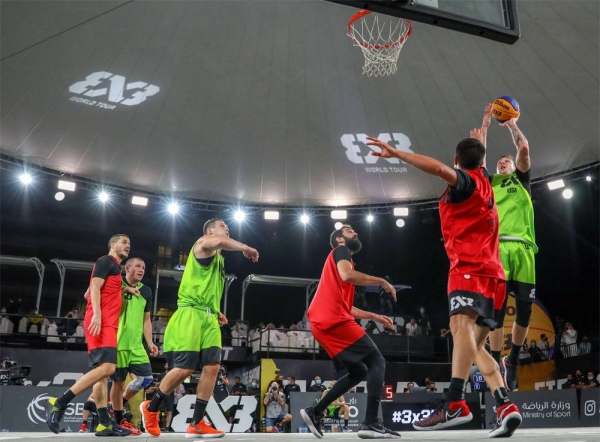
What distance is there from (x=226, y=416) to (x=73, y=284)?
12100mm

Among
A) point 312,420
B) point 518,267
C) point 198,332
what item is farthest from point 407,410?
point 198,332

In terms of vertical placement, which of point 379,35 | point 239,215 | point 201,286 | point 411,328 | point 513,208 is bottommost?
point 201,286

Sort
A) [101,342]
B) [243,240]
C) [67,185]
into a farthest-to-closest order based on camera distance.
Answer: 1. [243,240]
2. [67,185]
3. [101,342]

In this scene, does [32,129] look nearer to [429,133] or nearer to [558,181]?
[429,133]

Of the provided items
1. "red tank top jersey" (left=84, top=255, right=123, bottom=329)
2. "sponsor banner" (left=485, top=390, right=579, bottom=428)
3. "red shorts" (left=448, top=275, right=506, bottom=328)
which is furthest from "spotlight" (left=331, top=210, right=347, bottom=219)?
"red shorts" (left=448, top=275, right=506, bottom=328)

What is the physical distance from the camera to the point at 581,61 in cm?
1508

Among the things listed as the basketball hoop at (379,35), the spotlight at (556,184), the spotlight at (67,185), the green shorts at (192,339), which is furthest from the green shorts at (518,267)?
the spotlight at (67,185)

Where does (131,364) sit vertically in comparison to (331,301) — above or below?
below

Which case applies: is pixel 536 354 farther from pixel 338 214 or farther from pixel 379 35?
pixel 379 35

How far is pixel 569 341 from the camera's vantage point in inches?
731

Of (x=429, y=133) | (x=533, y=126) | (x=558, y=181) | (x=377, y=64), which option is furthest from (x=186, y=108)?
(x=558, y=181)

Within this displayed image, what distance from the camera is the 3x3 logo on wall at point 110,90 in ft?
53.5

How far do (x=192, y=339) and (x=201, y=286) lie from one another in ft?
1.83

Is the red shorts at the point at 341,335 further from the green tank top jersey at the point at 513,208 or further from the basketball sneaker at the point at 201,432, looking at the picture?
the green tank top jersey at the point at 513,208
